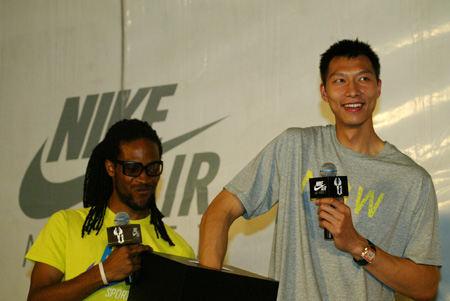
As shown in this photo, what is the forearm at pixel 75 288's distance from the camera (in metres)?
2.02

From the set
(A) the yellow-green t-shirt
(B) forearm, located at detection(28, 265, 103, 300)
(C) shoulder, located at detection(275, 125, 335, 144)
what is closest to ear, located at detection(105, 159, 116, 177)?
(A) the yellow-green t-shirt

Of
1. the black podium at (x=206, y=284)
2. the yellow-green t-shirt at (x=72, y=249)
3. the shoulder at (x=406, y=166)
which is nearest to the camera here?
the black podium at (x=206, y=284)

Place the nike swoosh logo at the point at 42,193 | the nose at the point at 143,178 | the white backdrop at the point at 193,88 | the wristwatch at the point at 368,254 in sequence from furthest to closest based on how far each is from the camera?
1. the nike swoosh logo at the point at 42,193
2. the white backdrop at the point at 193,88
3. the nose at the point at 143,178
4. the wristwatch at the point at 368,254

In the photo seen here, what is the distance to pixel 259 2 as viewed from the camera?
3135mm

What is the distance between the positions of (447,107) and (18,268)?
2.63 m

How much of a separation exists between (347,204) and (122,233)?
2.58 ft

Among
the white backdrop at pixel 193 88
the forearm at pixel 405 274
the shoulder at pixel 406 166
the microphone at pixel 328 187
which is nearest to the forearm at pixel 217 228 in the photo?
the microphone at pixel 328 187

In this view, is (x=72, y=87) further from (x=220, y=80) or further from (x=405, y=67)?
(x=405, y=67)

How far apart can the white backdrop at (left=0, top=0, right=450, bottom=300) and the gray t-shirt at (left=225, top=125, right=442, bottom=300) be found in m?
0.80

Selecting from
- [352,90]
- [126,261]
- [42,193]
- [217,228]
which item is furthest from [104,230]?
[42,193]

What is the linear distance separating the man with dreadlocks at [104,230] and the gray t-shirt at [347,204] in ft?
1.53

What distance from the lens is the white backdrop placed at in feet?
9.27

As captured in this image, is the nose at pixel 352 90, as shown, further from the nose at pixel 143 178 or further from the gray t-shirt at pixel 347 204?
the nose at pixel 143 178

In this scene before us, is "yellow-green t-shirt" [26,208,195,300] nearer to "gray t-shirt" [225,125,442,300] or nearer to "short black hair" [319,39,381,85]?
"gray t-shirt" [225,125,442,300]
